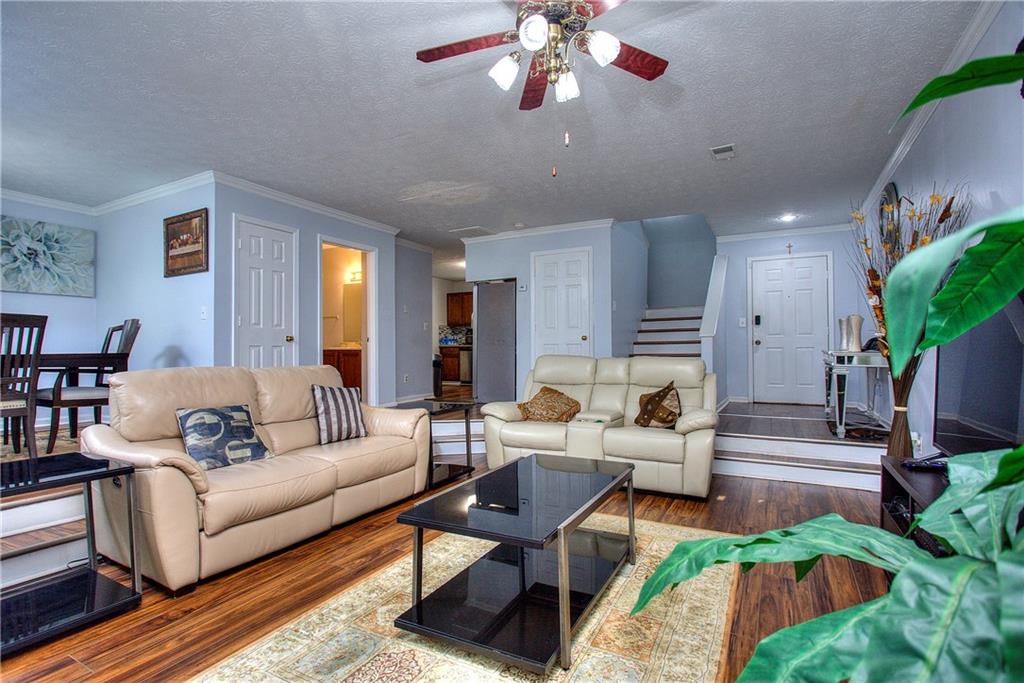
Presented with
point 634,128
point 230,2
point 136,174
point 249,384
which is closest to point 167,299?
point 136,174

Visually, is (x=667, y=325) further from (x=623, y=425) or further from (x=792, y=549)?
(x=792, y=549)

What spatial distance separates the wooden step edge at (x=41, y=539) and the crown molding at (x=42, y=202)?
3.97 meters

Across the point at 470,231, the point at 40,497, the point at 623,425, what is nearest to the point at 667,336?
the point at 470,231

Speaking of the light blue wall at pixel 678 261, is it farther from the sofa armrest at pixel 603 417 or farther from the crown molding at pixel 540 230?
the sofa armrest at pixel 603 417

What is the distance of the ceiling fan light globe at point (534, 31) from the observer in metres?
1.89

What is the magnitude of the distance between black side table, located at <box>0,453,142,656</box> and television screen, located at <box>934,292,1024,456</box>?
3.30 meters

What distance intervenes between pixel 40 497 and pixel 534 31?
347 cm

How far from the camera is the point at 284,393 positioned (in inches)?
129

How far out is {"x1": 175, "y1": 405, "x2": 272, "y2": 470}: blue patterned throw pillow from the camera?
2625 millimetres

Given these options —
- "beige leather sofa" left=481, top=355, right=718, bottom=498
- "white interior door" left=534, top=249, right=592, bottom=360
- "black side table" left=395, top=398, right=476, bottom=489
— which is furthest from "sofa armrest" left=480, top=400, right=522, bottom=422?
"white interior door" left=534, top=249, right=592, bottom=360

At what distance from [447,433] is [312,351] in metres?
1.75

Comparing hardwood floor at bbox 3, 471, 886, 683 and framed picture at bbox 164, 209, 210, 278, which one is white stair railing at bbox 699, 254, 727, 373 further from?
framed picture at bbox 164, 209, 210, 278

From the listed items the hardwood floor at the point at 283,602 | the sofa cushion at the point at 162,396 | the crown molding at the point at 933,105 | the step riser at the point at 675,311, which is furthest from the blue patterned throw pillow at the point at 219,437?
the step riser at the point at 675,311

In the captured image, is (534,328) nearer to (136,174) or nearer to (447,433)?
(447,433)
